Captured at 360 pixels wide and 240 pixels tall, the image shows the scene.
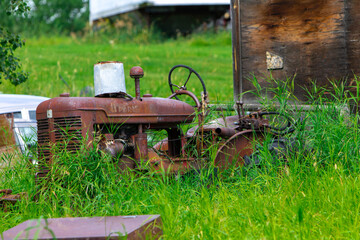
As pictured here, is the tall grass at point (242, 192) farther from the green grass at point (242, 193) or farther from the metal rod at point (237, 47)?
the metal rod at point (237, 47)

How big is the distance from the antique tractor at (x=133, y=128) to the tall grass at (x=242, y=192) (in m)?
0.14

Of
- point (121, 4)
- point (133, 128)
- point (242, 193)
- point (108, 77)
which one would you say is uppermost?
point (121, 4)

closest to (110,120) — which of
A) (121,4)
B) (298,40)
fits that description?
(298,40)

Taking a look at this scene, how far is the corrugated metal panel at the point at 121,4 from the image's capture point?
19.9m

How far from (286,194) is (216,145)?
99 centimetres

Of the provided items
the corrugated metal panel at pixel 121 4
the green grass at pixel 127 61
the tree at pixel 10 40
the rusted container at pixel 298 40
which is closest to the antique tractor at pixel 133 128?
the rusted container at pixel 298 40

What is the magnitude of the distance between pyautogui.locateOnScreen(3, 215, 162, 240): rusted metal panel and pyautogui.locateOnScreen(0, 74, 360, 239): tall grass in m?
0.15

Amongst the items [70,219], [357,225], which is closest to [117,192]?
[70,219]

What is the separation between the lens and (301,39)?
6039 mm

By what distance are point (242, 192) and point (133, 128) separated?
117cm

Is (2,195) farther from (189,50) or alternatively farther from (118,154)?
(189,50)

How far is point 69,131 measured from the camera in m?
4.35

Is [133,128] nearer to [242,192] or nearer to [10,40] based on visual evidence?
[242,192]

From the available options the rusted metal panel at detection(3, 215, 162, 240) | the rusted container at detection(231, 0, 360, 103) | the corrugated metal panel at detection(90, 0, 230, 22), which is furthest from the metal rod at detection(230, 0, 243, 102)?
the corrugated metal panel at detection(90, 0, 230, 22)
